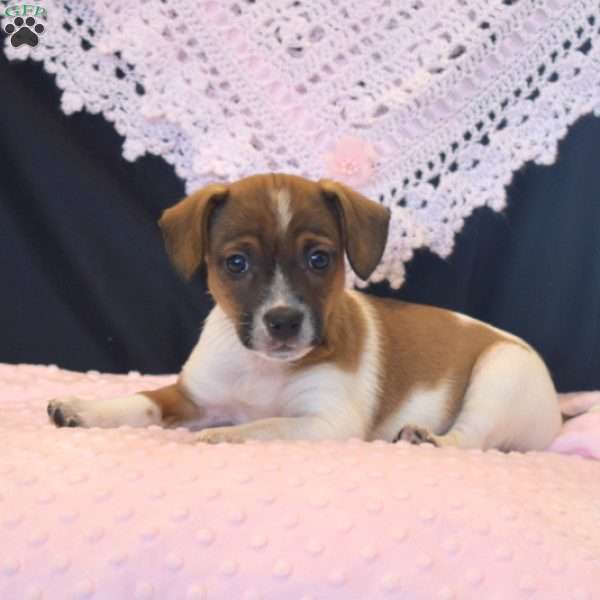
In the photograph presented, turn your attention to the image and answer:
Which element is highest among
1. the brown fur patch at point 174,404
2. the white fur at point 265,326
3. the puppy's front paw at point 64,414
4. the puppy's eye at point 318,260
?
the puppy's eye at point 318,260

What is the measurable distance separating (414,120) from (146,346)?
3.59 ft

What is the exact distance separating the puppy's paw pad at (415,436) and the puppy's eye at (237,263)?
0.55m

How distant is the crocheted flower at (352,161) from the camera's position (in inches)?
107

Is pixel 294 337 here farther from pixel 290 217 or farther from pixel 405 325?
pixel 405 325

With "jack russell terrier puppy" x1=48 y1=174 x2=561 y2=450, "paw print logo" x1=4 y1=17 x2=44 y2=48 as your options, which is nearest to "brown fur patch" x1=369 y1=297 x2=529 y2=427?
"jack russell terrier puppy" x1=48 y1=174 x2=561 y2=450

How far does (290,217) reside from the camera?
2059 mm

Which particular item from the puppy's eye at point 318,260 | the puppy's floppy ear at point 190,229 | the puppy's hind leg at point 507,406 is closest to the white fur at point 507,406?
the puppy's hind leg at point 507,406

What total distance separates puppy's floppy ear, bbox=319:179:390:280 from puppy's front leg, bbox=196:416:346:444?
0.37m

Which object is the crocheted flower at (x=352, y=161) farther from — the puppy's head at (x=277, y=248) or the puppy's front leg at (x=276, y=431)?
the puppy's front leg at (x=276, y=431)

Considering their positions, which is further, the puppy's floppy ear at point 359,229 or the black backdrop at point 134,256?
the black backdrop at point 134,256

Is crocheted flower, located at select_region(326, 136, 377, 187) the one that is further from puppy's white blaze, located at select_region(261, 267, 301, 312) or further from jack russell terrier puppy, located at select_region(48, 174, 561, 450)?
puppy's white blaze, located at select_region(261, 267, 301, 312)

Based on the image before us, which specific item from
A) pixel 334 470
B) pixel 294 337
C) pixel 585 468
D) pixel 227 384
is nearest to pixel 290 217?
pixel 294 337

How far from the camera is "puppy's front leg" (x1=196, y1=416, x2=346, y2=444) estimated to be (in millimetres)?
1960

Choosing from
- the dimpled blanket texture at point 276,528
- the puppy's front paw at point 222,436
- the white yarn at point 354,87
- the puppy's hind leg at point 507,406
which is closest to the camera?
the dimpled blanket texture at point 276,528
